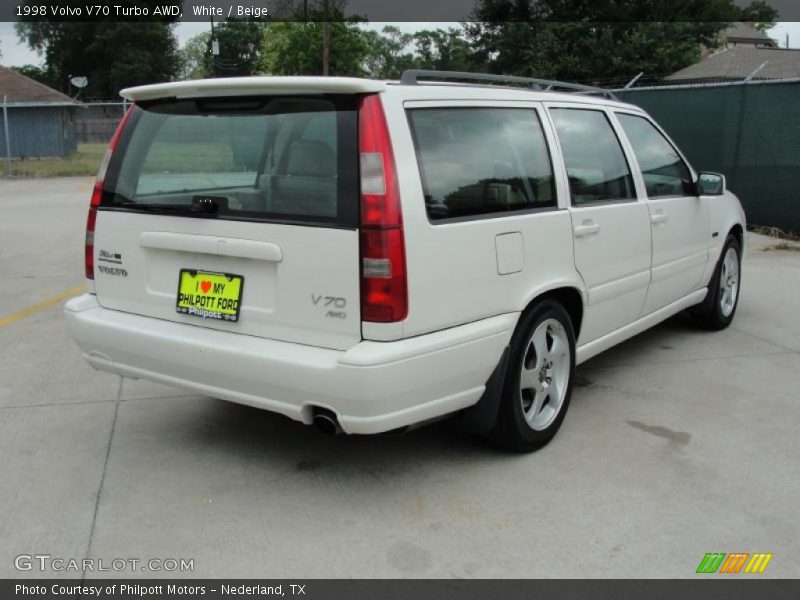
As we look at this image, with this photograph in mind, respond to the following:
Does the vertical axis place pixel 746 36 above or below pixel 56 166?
above

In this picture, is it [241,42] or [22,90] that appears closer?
[22,90]

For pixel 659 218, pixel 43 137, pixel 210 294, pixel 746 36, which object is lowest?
pixel 43 137

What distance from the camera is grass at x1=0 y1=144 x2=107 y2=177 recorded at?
23750 millimetres

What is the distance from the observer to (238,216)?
11.0 feet

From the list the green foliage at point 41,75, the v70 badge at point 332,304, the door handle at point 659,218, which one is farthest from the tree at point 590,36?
the green foliage at point 41,75

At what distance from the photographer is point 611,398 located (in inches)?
184

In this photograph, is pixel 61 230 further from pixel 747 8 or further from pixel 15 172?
pixel 747 8

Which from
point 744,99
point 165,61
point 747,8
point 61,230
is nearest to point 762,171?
point 744,99

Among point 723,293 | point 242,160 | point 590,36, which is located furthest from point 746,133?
point 590,36

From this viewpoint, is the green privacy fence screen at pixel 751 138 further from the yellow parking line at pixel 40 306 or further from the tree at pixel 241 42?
the tree at pixel 241 42

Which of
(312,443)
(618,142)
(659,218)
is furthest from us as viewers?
(659,218)

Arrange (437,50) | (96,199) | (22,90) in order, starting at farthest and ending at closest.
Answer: (437,50), (22,90), (96,199)

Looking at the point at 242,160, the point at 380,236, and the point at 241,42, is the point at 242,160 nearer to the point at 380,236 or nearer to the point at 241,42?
the point at 380,236

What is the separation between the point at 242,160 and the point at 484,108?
1128mm
